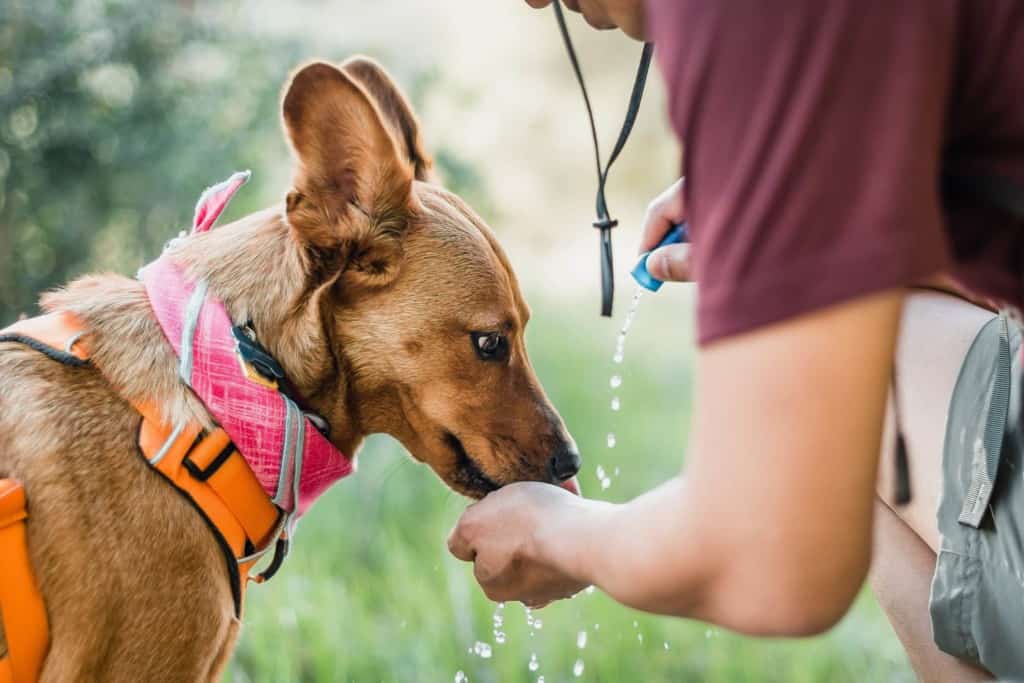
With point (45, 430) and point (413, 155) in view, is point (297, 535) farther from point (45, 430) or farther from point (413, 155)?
point (45, 430)

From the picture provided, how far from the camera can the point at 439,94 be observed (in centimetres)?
507

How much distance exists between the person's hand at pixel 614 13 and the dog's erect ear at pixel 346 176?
0.45 metres

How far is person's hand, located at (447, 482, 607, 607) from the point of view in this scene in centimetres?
159

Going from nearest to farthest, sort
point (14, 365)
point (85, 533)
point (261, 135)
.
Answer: point (85, 533) < point (14, 365) < point (261, 135)

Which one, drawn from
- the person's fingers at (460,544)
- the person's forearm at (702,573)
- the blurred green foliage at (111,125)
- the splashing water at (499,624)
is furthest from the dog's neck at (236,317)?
the blurred green foliage at (111,125)

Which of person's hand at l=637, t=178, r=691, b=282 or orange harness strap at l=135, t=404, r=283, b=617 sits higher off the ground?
person's hand at l=637, t=178, r=691, b=282

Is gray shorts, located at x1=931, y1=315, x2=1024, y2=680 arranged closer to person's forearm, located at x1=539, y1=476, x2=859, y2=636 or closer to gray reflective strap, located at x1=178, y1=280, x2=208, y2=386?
person's forearm, located at x1=539, y1=476, x2=859, y2=636

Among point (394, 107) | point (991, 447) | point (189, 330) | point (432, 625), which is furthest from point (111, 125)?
point (991, 447)

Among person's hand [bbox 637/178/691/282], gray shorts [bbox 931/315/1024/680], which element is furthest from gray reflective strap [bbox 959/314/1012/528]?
person's hand [bbox 637/178/691/282]

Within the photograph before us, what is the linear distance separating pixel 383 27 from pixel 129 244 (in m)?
1.71

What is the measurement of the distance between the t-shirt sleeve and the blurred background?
7.44ft

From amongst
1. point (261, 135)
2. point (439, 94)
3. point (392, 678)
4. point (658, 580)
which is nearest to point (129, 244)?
point (261, 135)

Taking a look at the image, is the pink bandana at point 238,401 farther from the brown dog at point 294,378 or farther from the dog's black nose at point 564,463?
the dog's black nose at point 564,463

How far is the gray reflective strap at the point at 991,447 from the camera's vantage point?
6.59 ft
